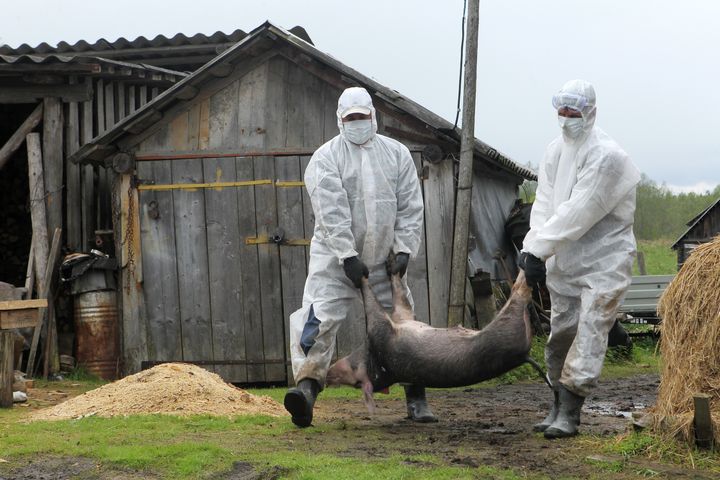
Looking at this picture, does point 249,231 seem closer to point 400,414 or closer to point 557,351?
point 400,414

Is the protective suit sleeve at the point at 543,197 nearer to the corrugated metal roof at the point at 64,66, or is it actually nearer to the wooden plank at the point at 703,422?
the wooden plank at the point at 703,422

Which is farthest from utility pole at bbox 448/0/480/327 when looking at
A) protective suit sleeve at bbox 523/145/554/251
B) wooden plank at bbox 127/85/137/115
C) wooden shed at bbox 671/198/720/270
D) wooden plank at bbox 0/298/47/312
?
wooden shed at bbox 671/198/720/270

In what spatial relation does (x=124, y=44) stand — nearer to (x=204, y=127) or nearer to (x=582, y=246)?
(x=204, y=127)

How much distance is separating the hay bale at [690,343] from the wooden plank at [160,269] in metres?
6.23

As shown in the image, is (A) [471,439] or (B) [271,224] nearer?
(A) [471,439]

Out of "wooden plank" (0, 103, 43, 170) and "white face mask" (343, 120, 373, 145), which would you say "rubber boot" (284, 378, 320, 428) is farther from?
"wooden plank" (0, 103, 43, 170)

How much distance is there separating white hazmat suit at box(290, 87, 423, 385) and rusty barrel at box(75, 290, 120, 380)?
189 inches

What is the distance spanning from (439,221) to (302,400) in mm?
4463

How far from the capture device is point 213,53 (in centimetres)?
1348

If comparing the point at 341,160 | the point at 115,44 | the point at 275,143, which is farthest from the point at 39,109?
the point at 341,160

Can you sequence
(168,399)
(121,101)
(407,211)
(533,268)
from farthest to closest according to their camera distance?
1. (121,101)
2. (168,399)
3. (407,211)
4. (533,268)

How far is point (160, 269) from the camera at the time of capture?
1152 cm

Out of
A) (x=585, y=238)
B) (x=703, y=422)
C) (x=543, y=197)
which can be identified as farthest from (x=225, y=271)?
(x=703, y=422)

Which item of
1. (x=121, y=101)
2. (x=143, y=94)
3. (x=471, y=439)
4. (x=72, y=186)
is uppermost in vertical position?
(x=143, y=94)
